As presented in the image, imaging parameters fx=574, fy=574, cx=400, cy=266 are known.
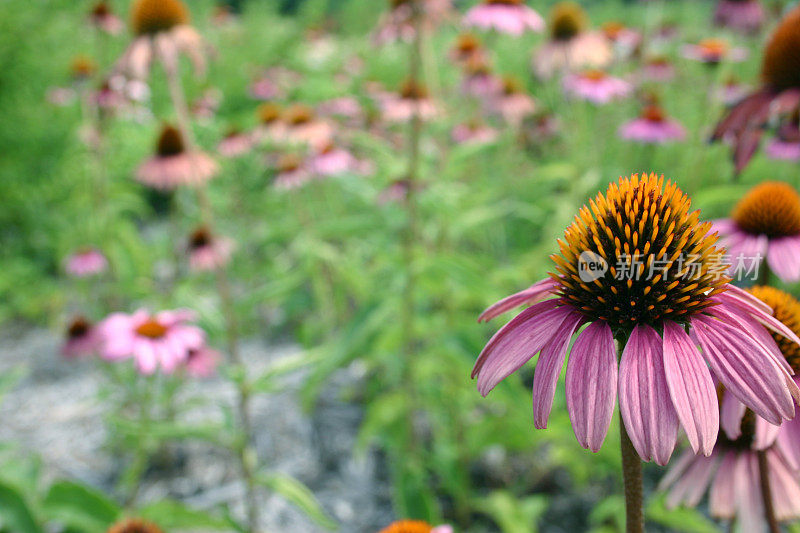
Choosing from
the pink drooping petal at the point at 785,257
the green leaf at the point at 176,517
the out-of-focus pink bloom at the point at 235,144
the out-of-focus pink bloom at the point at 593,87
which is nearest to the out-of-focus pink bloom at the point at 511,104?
the out-of-focus pink bloom at the point at 593,87

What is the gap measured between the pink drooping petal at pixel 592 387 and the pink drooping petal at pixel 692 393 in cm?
4

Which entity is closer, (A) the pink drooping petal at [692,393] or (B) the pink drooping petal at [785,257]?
(A) the pink drooping petal at [692,393]

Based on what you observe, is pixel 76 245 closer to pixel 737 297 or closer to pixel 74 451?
pixel 74 451

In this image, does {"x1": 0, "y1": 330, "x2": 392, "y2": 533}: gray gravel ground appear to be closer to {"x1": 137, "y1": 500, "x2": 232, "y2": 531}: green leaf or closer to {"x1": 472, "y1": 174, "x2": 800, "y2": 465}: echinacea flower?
{"x1": 137, "y1": 500, "x2": 232, "y2": 531}: green leaf

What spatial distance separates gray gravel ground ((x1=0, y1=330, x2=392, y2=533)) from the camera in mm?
1652

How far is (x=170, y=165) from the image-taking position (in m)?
2.00

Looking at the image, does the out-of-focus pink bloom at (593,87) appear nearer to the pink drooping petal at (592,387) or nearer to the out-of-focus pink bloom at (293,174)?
the out-of-focus pink bloom at (293,174)

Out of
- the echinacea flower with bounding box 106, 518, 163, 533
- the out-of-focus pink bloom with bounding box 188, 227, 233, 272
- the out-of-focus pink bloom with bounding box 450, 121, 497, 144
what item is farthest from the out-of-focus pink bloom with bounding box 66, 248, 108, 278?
the out-of-focus pink bloom with bounding box 450, 121, 497, 144

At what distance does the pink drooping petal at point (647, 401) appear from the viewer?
1.38ft

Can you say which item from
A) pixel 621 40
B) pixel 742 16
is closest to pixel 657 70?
pixel 621 40

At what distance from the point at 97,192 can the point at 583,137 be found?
5.76ft

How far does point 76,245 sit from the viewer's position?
9.21 ft

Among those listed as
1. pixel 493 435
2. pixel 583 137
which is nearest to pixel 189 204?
pixel 583 137

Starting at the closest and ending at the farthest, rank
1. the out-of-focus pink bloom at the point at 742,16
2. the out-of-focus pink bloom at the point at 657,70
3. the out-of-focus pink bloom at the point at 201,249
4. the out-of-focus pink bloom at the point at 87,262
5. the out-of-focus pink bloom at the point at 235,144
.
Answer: the out-of-focus pink bloom at the point at 201,249 → the out-of-focus pink bloom at the point at 87,262 → the out-of-focus pink bloom at the point at 742,16 → the out-of-focus pink bloom at the point at 235,144 → the out-of-focus pink bloom at the point at 657,70
